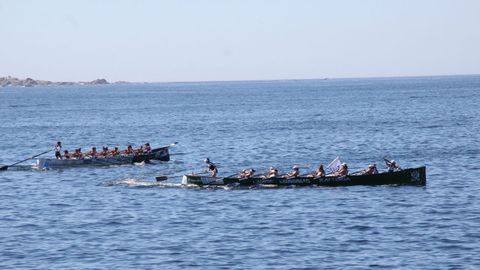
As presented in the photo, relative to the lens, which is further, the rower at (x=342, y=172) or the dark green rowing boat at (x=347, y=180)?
the rower at (x=342, y=172)

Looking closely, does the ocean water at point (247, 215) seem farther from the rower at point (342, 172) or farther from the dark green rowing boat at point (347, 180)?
the rower at point (342, 172)

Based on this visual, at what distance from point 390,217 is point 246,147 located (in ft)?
148

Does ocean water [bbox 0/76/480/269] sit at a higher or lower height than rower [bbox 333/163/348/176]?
lower

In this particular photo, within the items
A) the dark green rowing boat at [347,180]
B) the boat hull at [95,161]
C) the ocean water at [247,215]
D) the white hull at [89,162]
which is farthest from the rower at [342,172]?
the white hull at [89,162]

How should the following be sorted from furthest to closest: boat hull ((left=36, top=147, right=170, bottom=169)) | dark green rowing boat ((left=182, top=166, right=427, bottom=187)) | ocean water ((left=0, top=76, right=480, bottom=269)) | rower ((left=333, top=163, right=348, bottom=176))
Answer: boat hull ((left=36, top=147, right=170, bottom=169)), rower ((left=333, top=163, right=348, bottom=176)), dark green rowing boat ((left=182, top=166, right=427, bottom=187)), ocean water ((left=0, top=76, right=480, bottom=269))

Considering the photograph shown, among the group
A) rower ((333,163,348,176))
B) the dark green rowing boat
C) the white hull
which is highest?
rower ((333,163,348,176))

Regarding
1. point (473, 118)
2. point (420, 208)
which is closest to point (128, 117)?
point (473, 118)

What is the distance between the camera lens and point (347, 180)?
5403cm

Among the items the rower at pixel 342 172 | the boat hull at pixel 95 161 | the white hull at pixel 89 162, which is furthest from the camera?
the white hull at pixel 89 162

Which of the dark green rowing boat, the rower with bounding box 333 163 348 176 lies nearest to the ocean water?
the dark green rowing boat

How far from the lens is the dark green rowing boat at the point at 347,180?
53344mm

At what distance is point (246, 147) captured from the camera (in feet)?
288

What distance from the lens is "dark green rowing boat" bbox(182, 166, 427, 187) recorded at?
53344 mm

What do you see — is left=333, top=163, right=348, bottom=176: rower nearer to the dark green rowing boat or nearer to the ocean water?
the dark green rowing boat
